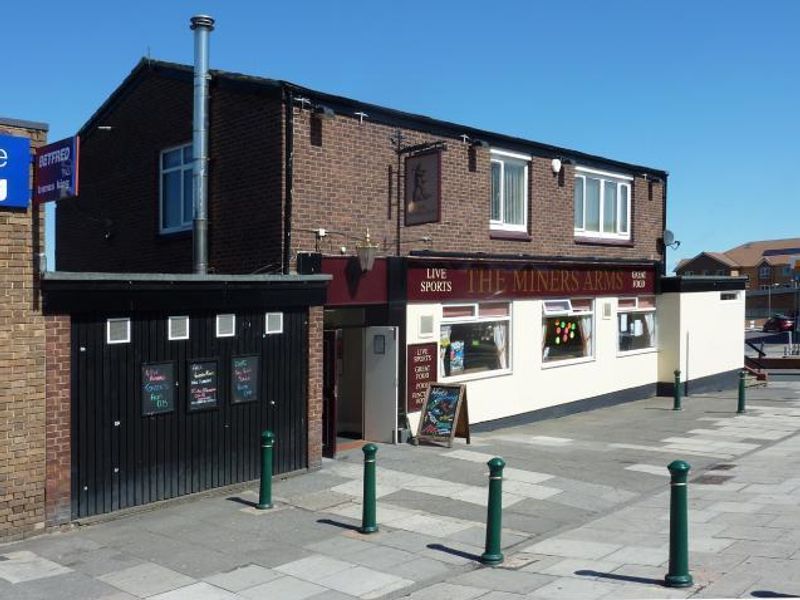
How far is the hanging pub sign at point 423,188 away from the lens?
45.0ft

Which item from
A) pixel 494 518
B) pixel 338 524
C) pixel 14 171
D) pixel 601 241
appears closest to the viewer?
pixel 494 518

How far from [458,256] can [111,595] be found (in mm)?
9521

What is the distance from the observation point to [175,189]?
15.4 meters

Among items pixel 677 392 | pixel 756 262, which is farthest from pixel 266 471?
pixel 756 262

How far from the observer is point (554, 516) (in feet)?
32.5

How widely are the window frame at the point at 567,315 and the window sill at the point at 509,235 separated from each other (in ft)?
4.89

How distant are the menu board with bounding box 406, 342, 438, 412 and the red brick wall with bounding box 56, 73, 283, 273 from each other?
3.11 metres

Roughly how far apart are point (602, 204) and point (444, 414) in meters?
8.83

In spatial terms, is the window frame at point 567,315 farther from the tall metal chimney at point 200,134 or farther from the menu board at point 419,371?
the tall metal chimney at point 200,134

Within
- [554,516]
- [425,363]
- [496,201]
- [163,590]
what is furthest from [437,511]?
[496,201]

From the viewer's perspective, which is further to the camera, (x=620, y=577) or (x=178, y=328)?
(x=178, y=328)

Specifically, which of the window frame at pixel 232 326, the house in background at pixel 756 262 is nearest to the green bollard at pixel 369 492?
the window frame at pixel 232 326

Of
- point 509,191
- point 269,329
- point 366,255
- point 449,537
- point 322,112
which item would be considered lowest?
point 449,537

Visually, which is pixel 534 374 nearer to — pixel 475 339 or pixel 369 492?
pixel 475 339
